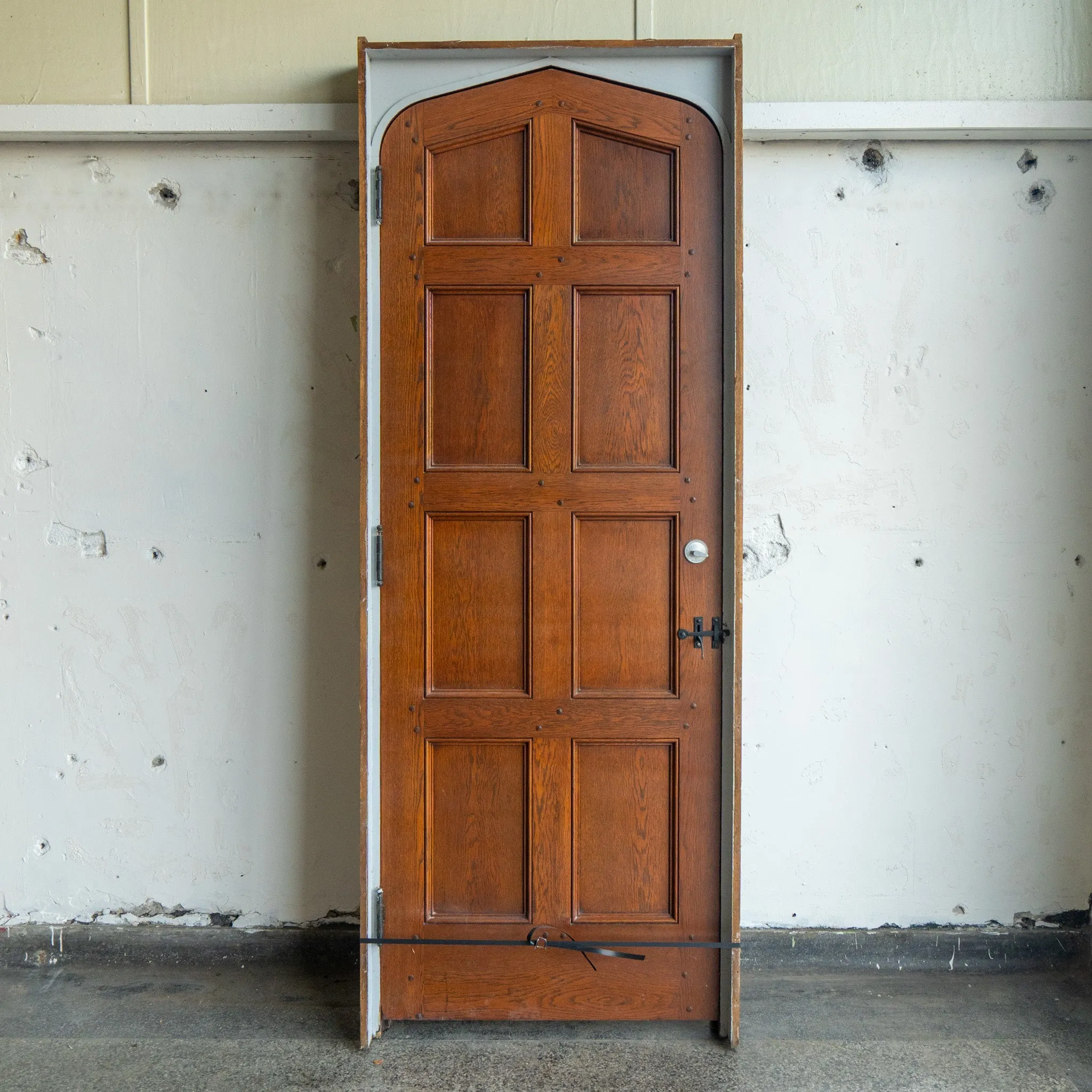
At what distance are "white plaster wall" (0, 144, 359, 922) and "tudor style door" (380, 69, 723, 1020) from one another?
33cm

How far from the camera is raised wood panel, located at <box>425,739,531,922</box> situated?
222cm

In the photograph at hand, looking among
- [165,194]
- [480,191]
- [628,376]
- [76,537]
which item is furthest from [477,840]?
[165,194]

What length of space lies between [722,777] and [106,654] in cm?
179

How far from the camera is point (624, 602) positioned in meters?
2.22

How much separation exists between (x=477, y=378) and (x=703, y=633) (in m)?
0.89

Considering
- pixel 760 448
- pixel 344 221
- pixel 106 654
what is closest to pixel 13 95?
pixel 344 221

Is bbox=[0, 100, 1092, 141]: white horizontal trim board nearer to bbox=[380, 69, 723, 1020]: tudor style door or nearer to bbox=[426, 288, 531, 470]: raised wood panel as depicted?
bbox=[380, 69, 723, 1020]: tudor style door

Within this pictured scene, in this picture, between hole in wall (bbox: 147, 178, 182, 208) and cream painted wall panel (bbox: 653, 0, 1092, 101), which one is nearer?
cream painted wall panel (bbox: 653, 0, 1092, 101)

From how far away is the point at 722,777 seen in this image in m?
2.21

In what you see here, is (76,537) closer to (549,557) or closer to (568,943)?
(549,557)

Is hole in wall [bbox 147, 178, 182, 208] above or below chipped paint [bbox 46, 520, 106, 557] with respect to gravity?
above

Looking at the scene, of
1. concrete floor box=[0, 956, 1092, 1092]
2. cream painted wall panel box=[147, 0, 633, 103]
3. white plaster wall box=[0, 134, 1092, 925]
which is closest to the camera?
concrete floor box=[0, 956, 1092, 1092]

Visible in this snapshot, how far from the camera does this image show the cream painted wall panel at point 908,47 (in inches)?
90.7

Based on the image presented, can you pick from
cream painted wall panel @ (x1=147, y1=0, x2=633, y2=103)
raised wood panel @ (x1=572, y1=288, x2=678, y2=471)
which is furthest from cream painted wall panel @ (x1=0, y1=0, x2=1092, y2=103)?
raised wood panel @ (x1=572, y1=288, x2=678, y2=471)
